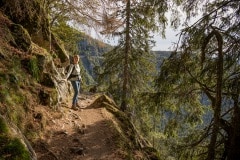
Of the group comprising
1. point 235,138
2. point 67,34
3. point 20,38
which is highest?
point 67,34

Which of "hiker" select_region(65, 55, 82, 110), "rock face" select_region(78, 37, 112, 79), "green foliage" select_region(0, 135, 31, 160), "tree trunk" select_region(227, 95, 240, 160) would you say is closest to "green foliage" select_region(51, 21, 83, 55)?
"rock face" select_region(78, 37, 112, 79)

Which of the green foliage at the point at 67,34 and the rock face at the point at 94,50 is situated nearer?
the rock face at the point at 94,50

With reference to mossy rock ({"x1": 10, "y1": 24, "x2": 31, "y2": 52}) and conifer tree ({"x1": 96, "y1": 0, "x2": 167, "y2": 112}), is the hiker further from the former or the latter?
conifer tree ({"x1": 96, "y1": 0, "x2": 167, "y2": 112})

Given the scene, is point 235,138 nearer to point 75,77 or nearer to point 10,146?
point 75,77

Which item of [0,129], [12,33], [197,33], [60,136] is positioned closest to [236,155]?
[197,33]

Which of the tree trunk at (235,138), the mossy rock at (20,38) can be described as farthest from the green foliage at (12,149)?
the tree trunk at (235,138)

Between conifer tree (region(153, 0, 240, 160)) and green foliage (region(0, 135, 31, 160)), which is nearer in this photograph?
green foliage (region(0, 135, 31, 160))

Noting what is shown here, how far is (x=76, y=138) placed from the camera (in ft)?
26.3

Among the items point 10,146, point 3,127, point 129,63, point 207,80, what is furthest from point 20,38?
point 129,63

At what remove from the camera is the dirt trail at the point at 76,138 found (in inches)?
277

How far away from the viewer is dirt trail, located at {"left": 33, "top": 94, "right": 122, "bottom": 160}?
277 inches

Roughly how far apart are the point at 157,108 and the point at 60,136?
3.52m

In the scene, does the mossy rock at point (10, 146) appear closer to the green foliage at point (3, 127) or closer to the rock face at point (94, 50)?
the green foliage at point (3, 127)

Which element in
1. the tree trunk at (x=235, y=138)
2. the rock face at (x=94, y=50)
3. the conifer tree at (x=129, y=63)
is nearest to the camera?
the tree trunk at (x=235, y=138)
